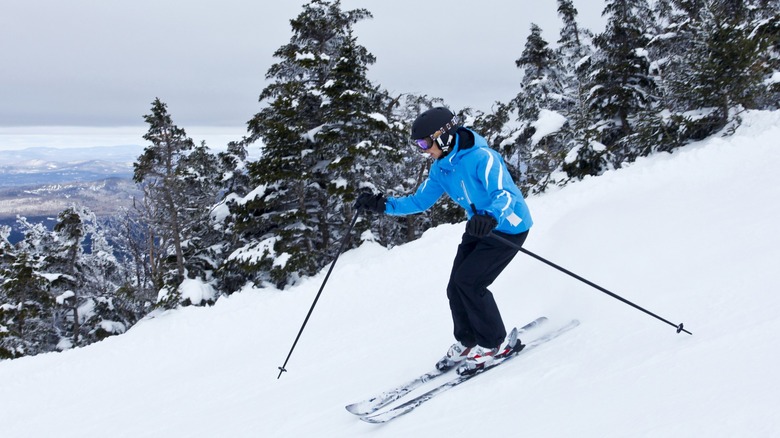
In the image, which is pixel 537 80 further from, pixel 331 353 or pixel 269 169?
pixel 331 353

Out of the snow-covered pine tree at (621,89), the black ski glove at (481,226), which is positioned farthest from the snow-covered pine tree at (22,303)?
the snow-covered pine tree at (621,89)

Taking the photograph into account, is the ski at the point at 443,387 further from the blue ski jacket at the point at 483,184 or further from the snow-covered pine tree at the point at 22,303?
the snow-covered pine tree at the point at 22,303

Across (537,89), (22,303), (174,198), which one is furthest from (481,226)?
(22,303)

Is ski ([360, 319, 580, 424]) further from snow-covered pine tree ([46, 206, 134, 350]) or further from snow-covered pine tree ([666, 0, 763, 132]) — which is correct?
snow-covered pine tree ([46, 206, 134, 350])

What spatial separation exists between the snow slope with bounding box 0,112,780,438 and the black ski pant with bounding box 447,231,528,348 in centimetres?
36

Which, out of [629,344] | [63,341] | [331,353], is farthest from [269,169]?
[63,341]

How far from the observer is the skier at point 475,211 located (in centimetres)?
356

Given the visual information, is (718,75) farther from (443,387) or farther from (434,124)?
(443,387)

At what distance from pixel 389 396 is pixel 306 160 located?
1229 centimetres

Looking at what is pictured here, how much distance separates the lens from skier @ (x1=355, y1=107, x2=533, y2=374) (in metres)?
3.56

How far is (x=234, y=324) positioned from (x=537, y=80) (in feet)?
57.0

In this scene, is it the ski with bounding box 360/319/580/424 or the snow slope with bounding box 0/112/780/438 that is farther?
the ski with bounding box 360/319/580/424

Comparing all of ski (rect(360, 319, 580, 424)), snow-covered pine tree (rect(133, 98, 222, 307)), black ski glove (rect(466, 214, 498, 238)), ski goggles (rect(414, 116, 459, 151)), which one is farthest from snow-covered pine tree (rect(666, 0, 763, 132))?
snow-covered pine tree (rect(133, 98, 222, 307))

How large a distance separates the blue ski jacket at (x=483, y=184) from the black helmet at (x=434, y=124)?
0.10 metres
